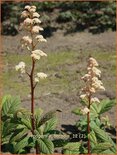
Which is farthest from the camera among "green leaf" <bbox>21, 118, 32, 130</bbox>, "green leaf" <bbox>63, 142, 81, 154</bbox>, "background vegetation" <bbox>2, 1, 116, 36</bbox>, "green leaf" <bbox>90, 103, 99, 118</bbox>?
"background vegetation" <bbox>2, 1, 116, 36</bbox>

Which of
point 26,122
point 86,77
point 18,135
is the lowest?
point 18,135

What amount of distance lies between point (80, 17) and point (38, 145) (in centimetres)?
688

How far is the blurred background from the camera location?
24.8 ft

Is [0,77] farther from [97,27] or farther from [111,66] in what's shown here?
[97,27]

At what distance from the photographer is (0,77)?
27.5ft

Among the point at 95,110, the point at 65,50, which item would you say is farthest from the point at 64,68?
the point at 95,110

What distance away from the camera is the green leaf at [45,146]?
173 inches

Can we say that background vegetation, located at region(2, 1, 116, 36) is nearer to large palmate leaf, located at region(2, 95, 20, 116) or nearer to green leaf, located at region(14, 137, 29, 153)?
large palmate leaf, located at region(2, 95, 20, 116)

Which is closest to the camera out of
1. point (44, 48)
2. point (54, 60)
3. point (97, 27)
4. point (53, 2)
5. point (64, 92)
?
point (64, 92)

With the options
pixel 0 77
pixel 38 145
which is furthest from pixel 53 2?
pixel 38 145

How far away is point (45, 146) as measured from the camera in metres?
4.44

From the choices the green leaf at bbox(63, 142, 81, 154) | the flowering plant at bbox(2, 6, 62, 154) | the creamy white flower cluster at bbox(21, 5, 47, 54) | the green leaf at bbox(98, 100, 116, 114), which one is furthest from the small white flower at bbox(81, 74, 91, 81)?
the green leaf at bbox(98, 100, 116, 114)

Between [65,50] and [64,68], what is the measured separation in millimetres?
990

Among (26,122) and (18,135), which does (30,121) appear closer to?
(26,122)
